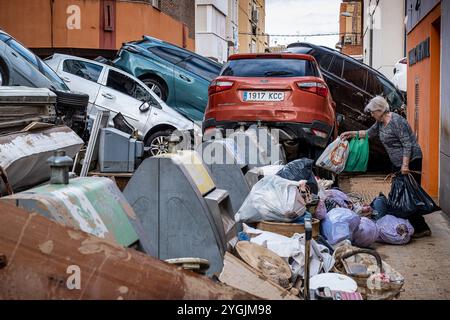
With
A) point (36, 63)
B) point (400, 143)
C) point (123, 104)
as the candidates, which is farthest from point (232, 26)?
point (400, 143)

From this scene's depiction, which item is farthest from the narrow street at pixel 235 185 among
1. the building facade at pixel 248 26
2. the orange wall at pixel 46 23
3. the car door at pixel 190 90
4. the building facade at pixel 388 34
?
the building facade at pixel 248 26

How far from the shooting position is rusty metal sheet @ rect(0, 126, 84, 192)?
4.90m

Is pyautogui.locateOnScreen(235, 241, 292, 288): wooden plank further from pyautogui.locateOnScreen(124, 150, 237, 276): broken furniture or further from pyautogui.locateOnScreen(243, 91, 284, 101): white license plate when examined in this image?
pyautogui.locateOnScreen(243, 91, 284, 101): white license plate

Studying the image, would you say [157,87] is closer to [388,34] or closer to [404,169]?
[404,169]

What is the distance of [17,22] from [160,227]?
739 inches

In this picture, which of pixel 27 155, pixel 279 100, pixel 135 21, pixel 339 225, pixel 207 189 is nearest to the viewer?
pixel 207 189

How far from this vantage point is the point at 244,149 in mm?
7180

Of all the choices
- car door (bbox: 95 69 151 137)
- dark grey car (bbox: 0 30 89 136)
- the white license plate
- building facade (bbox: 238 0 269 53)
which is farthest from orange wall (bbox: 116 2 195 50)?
building facade (bbox: 238 0 269 53)

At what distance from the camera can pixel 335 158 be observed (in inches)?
301

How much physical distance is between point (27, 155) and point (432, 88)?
650cm

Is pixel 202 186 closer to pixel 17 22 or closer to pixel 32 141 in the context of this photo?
pixel 32 141

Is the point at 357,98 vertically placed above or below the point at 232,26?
below

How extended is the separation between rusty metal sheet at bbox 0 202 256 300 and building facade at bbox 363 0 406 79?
74.0 ft

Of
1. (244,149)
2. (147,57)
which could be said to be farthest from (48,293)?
(147,57)
